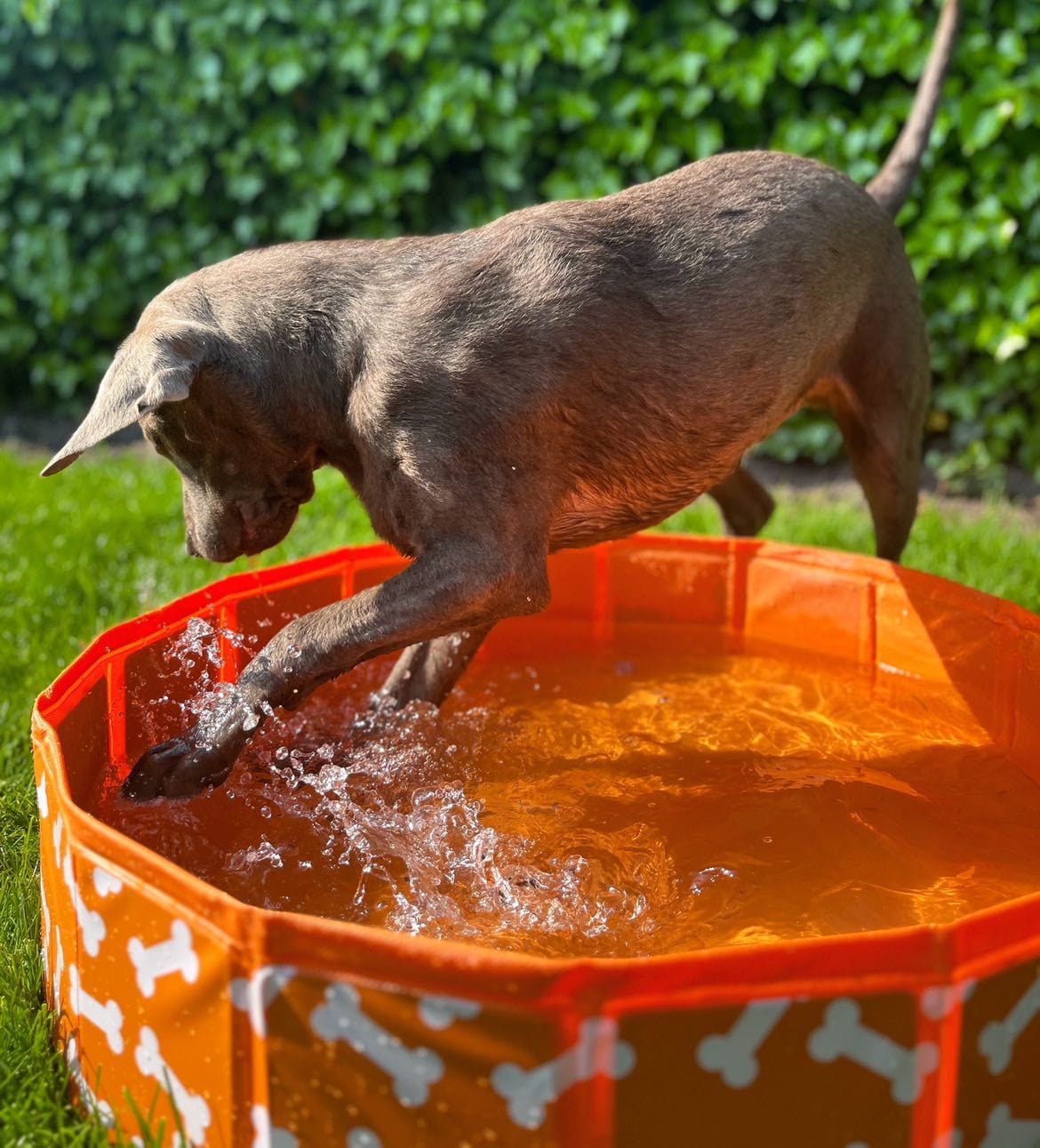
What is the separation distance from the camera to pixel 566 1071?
71.6 inches

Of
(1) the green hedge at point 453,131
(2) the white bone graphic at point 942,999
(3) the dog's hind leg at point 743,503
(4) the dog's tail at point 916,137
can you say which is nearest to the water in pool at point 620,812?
(3) the dog's hind leg at point 743,503

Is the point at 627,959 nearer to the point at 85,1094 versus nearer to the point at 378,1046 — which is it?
the point at 378,1046

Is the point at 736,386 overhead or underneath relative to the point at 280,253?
underneath

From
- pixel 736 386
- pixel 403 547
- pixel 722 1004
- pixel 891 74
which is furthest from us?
pixel 891 74

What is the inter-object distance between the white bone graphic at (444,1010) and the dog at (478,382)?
46.2 inches

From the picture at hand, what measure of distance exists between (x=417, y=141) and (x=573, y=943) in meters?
4.95

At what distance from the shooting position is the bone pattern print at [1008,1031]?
1972 mm

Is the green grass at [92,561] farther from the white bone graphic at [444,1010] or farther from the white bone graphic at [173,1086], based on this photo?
the white bone graphic at [444,1010]

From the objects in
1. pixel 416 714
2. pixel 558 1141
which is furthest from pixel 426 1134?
pixel 416 714

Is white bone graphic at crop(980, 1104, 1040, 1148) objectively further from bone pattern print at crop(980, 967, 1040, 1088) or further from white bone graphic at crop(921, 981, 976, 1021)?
white bone graphic at crop(921, 981, 976, 1021)

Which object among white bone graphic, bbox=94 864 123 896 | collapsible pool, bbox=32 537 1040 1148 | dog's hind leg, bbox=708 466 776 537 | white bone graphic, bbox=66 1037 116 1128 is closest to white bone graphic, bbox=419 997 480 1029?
collapsible pool, bbox=32 537 1040 1148

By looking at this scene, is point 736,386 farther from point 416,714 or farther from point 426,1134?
point 426,1134

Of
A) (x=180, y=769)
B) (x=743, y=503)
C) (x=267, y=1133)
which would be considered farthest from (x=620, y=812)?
(x=743, y=503)

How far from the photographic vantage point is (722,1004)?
1.81 m
